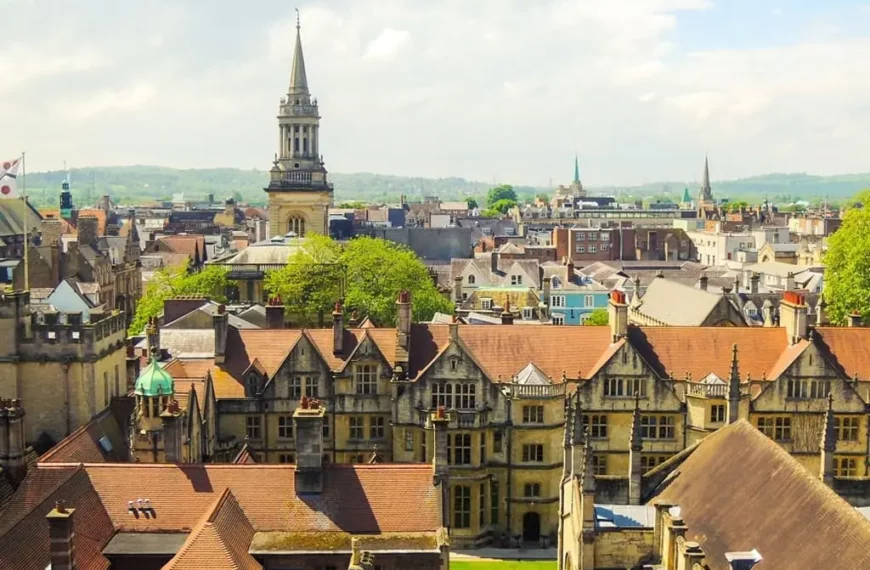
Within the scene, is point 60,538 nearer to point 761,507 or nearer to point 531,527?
point 761,507

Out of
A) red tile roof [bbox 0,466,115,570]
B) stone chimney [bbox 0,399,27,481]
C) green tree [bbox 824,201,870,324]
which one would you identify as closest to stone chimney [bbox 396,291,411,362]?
red tile roof [bbox 0,466,115,570]

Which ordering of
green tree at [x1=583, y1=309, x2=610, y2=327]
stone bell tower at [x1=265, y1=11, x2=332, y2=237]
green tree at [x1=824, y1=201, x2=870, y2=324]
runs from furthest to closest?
stone bell tower at [x1=265, y1=11, x2=332, y2=237]
green tree at [x1=583, y1=309, x2=610, y2=327]
green tree at [x1=824, y1=201, x2=870, y2=324]

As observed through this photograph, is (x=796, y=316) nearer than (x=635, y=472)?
No

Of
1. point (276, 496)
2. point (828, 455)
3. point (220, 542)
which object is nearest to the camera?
point (220, 542)

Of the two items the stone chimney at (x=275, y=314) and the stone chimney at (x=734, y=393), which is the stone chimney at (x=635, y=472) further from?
the stone chimney at (x=275, y=314)

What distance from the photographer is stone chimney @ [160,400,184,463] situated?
39.3 meters

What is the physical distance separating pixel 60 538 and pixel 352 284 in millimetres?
60276

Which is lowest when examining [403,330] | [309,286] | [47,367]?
[47,367]

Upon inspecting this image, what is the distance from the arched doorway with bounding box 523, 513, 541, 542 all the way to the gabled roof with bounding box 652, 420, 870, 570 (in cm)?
1694

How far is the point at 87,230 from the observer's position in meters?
132

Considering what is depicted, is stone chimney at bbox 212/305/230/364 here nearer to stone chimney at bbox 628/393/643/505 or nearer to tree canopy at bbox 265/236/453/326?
stone chimney at bbox 628/393/643/505

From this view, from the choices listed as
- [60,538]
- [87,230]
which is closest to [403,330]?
[60,538]

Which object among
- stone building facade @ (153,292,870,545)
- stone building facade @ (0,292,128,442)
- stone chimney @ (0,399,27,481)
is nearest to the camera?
stone chimney @ (0,399,27,481)

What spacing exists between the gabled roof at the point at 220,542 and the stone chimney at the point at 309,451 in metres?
2.40
